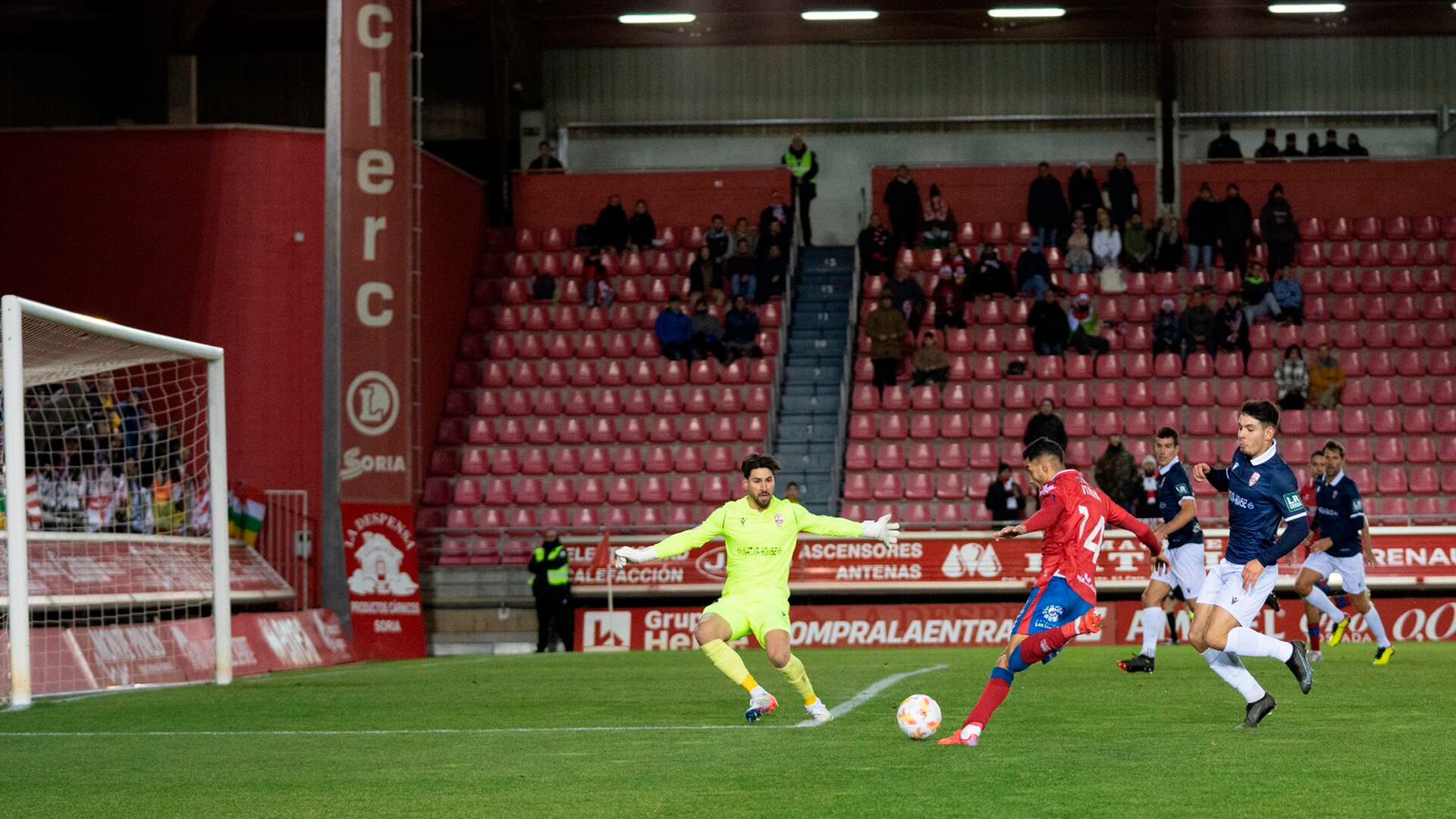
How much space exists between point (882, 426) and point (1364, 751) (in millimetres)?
19678

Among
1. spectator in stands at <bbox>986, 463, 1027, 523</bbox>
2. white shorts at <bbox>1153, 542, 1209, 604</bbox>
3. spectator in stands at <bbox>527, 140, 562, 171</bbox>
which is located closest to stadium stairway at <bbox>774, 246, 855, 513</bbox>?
spectator in stands at <bbox>986, 463, 1027, 523</bbox>

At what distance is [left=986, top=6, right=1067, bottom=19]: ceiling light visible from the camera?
33000 mm

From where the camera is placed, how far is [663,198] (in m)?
34.2

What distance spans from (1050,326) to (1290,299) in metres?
4.21

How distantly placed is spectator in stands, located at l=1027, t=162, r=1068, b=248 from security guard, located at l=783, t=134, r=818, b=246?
396 centimetres

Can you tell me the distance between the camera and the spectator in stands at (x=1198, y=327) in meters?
29.1

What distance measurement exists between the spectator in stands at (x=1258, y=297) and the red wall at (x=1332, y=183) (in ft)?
11.3

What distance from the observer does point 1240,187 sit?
3344 centimetres

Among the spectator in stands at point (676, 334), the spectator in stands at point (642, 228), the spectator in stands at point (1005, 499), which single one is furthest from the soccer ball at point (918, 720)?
the spectator in stands at point (642, 228)

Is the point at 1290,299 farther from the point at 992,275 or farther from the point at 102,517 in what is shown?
the point at 102,517

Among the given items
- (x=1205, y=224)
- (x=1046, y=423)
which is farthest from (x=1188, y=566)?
(x=1205, y=224)

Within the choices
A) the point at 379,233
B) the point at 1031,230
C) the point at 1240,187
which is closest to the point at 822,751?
the point at 379,233

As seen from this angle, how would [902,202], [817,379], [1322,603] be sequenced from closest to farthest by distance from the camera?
1. [1322,603]
2. [817,379]
3. [902,202]

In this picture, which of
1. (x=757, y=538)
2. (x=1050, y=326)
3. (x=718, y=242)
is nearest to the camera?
(x=757, y=538)
